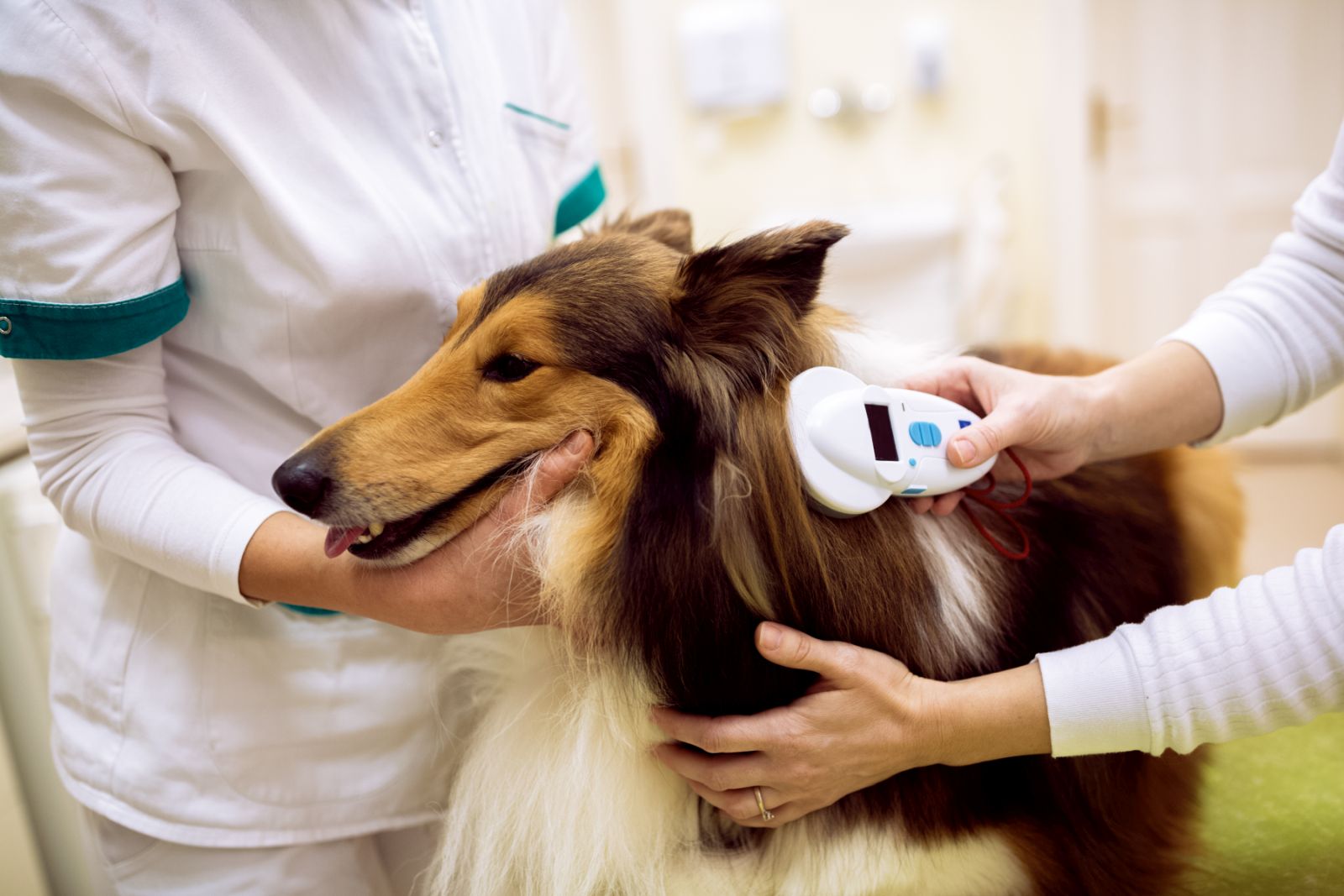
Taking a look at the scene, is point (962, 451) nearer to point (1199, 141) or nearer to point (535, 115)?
point (535, 115)

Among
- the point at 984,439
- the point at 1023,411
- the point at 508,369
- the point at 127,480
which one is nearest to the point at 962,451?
the point at 984,439

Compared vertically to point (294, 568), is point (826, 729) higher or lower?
lower

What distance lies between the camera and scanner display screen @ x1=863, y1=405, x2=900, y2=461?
99cm

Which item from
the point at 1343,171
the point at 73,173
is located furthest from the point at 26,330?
the point at 1343,171

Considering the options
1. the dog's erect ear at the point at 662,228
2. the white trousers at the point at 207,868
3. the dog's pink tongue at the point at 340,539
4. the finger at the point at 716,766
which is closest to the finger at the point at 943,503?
the finger at the point at 716,766

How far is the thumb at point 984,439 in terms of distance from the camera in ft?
3.39

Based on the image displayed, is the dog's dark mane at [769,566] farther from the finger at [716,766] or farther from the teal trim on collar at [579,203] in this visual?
the teal trim on collar at [579,203]

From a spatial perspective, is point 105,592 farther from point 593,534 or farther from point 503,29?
point 503,29

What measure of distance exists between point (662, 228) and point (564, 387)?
35cm

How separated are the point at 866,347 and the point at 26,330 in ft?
2.95

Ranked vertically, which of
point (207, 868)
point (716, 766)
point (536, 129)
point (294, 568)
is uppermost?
point (536, 129)

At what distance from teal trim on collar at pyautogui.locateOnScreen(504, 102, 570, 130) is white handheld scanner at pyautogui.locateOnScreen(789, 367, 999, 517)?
61 centimetres

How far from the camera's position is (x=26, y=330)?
0.98 m

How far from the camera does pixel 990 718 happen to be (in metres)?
0.99
